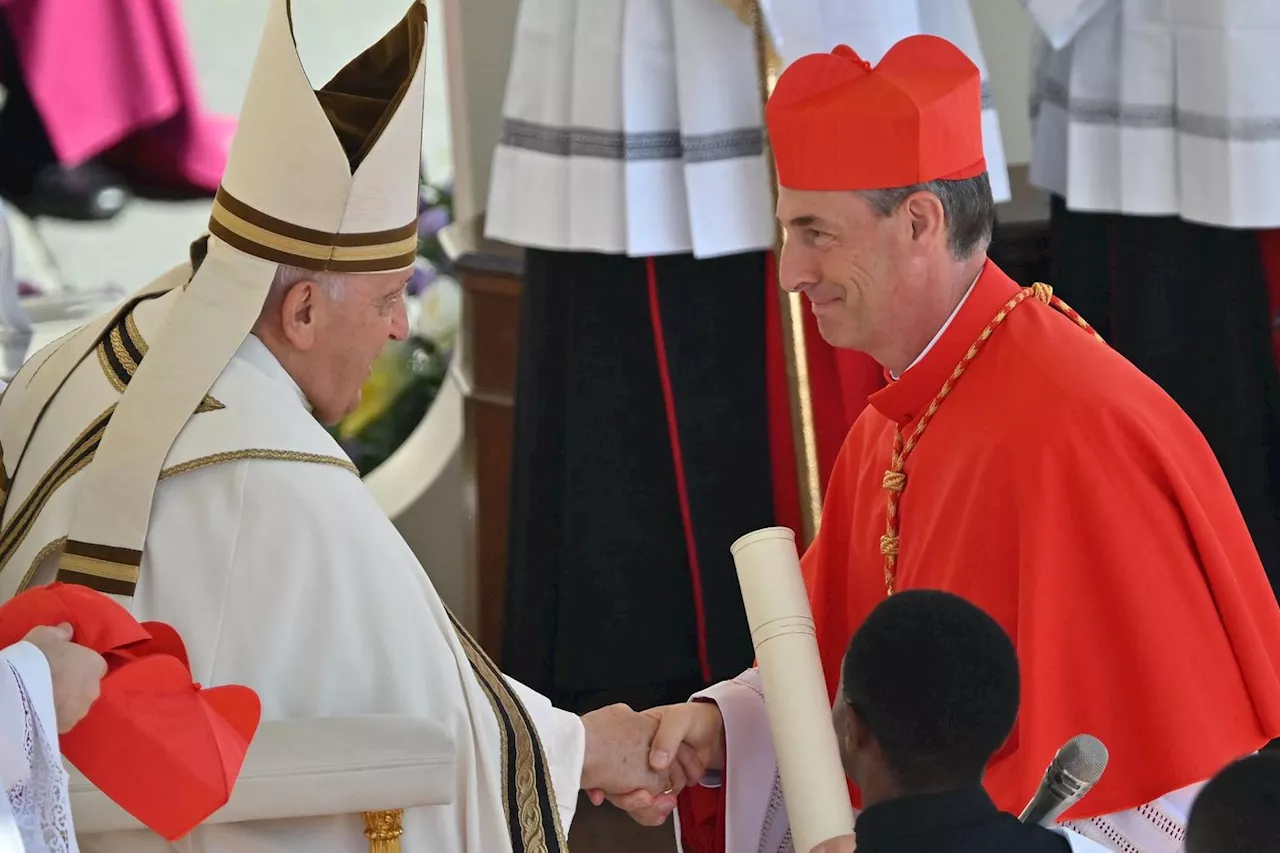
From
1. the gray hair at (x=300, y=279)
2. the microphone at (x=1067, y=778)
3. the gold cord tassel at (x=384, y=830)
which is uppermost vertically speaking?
the gray hair at (x=300, y=279)

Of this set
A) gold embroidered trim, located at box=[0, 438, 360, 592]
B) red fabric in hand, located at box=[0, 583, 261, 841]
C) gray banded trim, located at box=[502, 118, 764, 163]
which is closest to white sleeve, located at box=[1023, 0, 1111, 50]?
gray banded trim, located at box=[502, 118, 764, 163]

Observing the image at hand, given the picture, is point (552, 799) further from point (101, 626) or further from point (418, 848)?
point (101, 626)

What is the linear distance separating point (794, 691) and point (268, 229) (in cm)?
86

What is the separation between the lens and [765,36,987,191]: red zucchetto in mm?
2453

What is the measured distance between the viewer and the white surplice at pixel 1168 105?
3893 millimetres

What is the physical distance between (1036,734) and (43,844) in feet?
3.81

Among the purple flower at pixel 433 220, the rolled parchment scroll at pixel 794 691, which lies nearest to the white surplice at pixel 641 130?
the purple flower at pixel 433 220

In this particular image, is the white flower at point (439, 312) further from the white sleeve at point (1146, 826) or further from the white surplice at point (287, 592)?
the white sleeve at point (1146, 826)

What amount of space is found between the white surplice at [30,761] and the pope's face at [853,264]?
47.0 inches

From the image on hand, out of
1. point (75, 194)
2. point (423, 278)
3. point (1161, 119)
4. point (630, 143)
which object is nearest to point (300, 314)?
point (630, 143)

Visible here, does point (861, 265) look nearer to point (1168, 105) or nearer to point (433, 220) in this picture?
point (1168, 105)

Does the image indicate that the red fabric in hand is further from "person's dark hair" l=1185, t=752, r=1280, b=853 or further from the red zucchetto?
the red zucchetto

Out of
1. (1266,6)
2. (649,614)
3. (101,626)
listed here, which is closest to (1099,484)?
(101,626)

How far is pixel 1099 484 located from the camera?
231 cm
